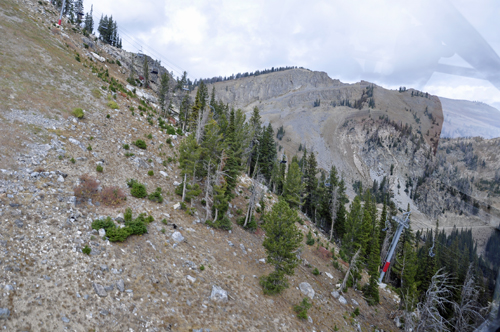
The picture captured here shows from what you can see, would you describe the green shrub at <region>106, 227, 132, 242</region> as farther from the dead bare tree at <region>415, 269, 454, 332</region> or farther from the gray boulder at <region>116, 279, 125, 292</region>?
the dead bare tree at <region>415, 269, 454, 332</region>

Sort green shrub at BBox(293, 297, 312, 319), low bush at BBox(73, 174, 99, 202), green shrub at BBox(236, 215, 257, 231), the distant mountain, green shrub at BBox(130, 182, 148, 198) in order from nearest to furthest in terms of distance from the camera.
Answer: the distant mountain
low bush at BBox(73, 174, 99, 202)
green shrub at BBox(293, 297, 312, 319)
green shrub at BBox(130, 182, 148, 198)
green shrub at BBox(236, 215, 257, 231)

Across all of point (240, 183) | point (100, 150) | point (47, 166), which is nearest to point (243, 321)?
point (47, 166)

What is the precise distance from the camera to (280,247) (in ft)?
67.4

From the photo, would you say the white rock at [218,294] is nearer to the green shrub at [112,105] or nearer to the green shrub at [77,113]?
the green shrub at [77,113]

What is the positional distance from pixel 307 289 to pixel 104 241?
62.4ft

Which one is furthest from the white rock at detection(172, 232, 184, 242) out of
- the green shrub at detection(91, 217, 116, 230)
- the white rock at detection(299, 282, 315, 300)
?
the white rock at detection(299, 282, 315, 300)

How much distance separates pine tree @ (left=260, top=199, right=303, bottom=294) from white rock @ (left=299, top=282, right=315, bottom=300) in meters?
3.82

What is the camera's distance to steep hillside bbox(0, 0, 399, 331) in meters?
12.0

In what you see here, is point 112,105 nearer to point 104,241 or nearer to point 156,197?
point 156,197

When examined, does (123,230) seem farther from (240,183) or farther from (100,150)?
(240,183)

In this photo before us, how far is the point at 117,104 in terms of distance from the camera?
33656mm

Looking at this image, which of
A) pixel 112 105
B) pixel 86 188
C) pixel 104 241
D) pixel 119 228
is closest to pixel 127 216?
pixel 119 228

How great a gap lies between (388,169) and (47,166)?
17368 centimetres

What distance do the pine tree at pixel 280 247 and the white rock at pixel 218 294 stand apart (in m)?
4.80
